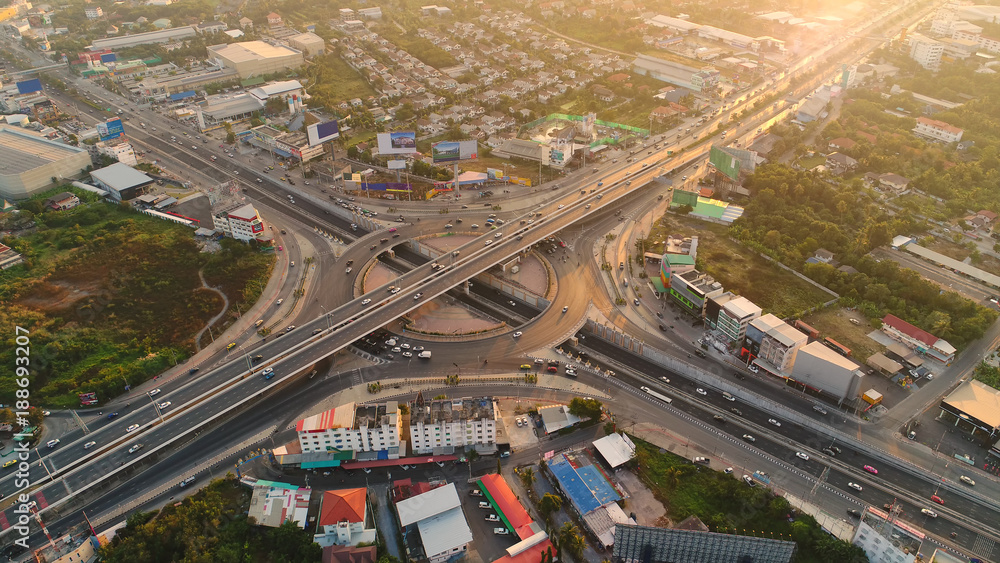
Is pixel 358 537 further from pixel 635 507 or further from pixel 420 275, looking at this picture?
pixel 420 275

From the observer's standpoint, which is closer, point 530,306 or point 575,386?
point 575,386

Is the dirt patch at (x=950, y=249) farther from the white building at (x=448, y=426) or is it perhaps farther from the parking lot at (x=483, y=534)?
the parking lot at (x=483, y=534)

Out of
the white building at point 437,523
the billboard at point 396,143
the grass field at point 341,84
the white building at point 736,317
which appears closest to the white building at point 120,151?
the grass field at point 341,84

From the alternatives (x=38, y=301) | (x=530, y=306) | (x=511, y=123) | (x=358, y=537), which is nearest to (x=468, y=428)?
(x=358, y=537)

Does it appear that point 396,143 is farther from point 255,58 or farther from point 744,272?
point 255,58

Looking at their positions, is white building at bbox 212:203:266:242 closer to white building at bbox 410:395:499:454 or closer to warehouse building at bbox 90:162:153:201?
warehouse building at bbox 90:162:153:201

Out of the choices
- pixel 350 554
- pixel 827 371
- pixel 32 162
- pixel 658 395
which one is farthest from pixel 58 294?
pixel 827 371
